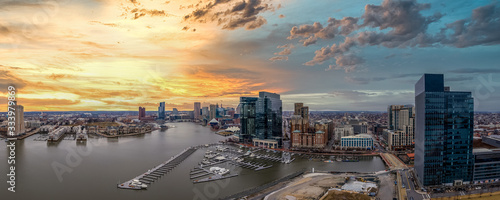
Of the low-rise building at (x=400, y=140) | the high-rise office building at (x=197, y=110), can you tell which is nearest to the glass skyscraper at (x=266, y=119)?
the low-rise building at (x=400, y=140)

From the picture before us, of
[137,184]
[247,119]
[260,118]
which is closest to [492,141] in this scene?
[260,118]

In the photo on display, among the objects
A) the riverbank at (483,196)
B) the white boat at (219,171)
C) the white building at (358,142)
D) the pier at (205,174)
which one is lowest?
the pier at (205,174)

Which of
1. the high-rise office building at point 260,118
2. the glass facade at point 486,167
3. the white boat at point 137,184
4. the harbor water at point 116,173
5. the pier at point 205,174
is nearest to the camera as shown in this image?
the harbor water at point 116,173

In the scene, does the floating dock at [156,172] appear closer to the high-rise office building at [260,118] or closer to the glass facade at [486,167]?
the high-rise office building at [260,118]

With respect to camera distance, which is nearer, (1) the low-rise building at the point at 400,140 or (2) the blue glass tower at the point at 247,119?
(1) the low-rise building at the point at 400,140

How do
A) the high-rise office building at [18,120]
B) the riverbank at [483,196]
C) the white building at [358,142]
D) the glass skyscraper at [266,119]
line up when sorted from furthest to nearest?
the high-rise office building at [18,120]
the glass skyscraper at [266,119]
the white building at [358,142]
the riverbank at [483,196]
